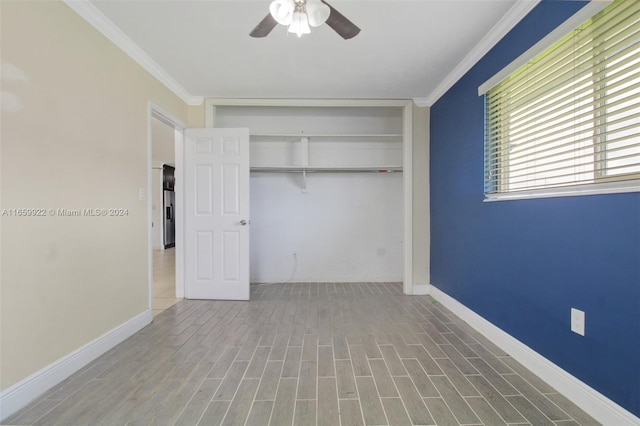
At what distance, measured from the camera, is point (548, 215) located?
167 cm

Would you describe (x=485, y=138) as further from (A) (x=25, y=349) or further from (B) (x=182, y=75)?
(A) (x=25, y=349)

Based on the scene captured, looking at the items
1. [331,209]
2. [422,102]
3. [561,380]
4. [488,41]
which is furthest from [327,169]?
[561,380]

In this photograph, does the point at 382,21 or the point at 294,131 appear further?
the point at 294,131

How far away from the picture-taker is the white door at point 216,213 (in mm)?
3270

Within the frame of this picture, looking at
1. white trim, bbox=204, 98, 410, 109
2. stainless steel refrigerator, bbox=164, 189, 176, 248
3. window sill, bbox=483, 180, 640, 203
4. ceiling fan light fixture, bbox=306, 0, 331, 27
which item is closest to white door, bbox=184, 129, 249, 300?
white trim, bbox=204, 98, 410, 109

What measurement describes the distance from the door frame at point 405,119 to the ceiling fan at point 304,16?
1.78 meters

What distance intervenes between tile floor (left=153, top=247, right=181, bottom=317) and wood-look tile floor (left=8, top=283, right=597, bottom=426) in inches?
20.4

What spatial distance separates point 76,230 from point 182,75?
1.90 metres

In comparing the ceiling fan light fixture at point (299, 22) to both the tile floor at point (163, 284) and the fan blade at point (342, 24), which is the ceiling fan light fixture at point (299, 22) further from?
the tile floor at point (163, 284)

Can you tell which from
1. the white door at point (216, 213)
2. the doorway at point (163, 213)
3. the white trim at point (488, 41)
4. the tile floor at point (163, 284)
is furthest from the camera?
the white door at point (216, 213)

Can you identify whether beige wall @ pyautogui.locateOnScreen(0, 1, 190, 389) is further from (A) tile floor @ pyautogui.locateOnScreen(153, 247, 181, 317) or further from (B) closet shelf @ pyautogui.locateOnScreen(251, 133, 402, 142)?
(B) closet shelf @ pyautogui.locateOnScreen(251, 133, 402, 142)

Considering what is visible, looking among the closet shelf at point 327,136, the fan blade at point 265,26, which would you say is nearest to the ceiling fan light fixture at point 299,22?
the fan blade at point 265,26

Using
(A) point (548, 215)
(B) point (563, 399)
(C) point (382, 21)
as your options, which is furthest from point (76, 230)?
(B) point (563, 399)

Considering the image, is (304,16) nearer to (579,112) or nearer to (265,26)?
(265,26)
